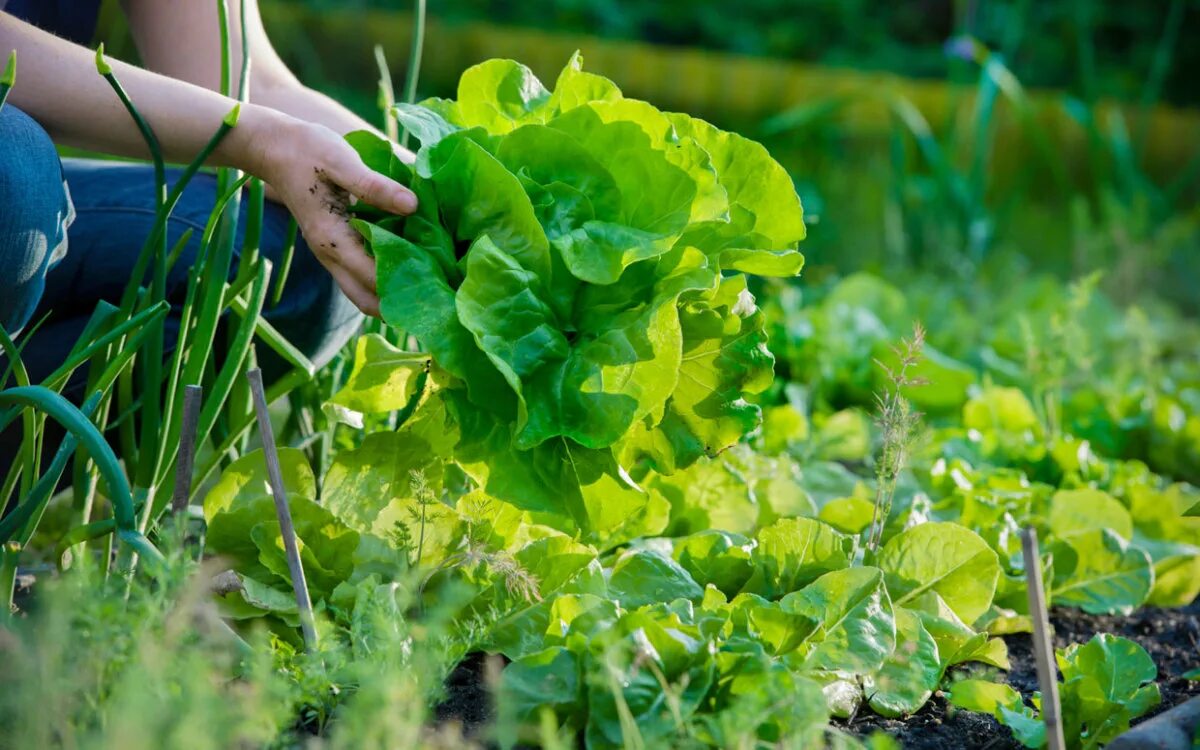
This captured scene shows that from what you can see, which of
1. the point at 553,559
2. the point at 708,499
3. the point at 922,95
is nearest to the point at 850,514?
the point at 708,499

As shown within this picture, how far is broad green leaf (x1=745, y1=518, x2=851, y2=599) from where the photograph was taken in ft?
3.82

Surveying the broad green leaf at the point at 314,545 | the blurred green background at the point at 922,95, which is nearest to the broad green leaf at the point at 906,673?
the broad green leaf at the point at 314,545

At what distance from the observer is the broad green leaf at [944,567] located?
119 cm

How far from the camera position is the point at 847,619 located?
3.39 ft

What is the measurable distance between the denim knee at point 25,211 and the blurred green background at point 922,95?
206 cm

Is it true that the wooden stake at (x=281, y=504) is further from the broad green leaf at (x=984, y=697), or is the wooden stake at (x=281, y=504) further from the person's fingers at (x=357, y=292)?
the broad green leaf at (x=984, y=697)

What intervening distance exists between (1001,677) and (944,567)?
0.49 feet

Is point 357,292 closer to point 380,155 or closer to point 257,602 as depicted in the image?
point 380,155

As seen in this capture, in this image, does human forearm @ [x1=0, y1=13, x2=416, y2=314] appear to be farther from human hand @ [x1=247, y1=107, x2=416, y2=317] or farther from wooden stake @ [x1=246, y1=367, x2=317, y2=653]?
wooden stake @ [x1=246, y1=367, x2=317, y2=653]

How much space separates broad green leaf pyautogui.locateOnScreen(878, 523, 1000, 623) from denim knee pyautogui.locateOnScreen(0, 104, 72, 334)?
870 mm

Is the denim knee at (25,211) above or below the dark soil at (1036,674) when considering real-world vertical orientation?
above

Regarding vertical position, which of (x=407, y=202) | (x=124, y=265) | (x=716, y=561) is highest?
(x=407, y=202)

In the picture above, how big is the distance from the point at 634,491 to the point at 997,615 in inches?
18.6

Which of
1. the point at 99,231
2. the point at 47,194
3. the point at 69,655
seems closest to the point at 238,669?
the point at 69,655
